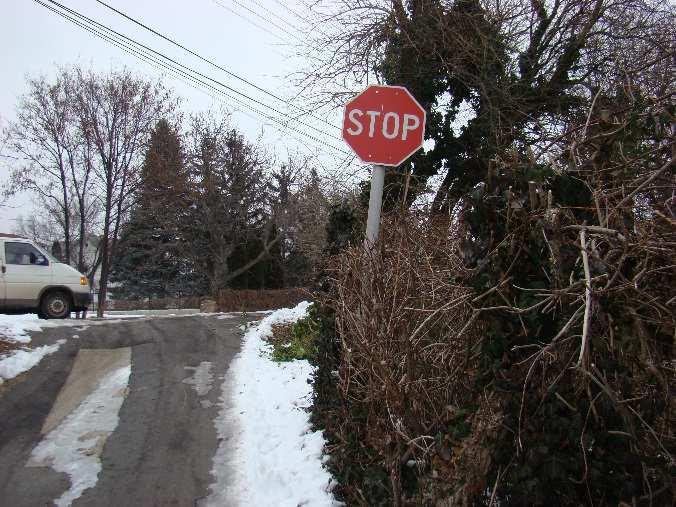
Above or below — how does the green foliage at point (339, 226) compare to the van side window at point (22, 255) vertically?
above

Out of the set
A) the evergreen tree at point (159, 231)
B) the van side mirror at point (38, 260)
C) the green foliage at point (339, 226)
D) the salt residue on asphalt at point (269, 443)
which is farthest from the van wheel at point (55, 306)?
the evergreen tree at point (159, 231)

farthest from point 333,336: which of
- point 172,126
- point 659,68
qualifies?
point 172,126

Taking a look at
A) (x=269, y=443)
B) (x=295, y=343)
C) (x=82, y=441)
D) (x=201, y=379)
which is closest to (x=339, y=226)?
(x=269, y=443)

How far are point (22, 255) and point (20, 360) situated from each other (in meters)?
5.17

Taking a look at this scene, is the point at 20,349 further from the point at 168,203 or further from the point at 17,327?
the point at 168,203

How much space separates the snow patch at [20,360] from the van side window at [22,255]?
417cm

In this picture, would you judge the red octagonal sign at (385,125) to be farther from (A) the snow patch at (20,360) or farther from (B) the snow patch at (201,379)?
(A) the snow patch at (20,360)

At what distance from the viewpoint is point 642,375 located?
2170 mm

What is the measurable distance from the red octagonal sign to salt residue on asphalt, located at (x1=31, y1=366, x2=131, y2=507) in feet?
11.3

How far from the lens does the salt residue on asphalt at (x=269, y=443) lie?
4586 millimetres

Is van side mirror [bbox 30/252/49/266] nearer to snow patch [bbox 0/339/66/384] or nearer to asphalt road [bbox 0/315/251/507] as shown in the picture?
asphalt road [bbox 0/315/251/507]

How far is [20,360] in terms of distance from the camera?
832cm

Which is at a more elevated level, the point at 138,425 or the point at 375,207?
the point at 375,207

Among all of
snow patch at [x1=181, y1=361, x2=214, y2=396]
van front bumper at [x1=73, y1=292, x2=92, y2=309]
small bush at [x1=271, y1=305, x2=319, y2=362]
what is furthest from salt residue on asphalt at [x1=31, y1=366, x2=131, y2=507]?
van front bumper at [x1=73, y1=292, x2=92, y2=309]
